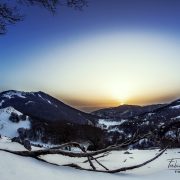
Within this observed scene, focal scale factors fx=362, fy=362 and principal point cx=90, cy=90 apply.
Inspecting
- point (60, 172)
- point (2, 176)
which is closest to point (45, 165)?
point (60, 172)

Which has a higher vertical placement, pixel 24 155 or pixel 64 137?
pixel 64 137

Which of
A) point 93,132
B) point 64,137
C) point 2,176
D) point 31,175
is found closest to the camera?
point 2,176

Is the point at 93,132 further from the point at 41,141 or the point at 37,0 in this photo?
the point at 37,0

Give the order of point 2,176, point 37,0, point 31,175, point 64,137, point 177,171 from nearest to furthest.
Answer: point 2,176, point 31,175, point 37,0, point 177,171, point 64,137

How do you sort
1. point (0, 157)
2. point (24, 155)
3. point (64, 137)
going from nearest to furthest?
point (0, 157), point (24, 155), point (64, 137)

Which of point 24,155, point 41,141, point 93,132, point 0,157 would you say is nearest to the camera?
A: point 0,157

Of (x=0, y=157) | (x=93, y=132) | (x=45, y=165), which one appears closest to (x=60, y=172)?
(x=45, y=165)

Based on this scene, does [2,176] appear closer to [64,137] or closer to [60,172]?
[60,172]

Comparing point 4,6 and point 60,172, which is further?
point 4,6

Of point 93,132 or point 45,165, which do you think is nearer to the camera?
point 45,165
